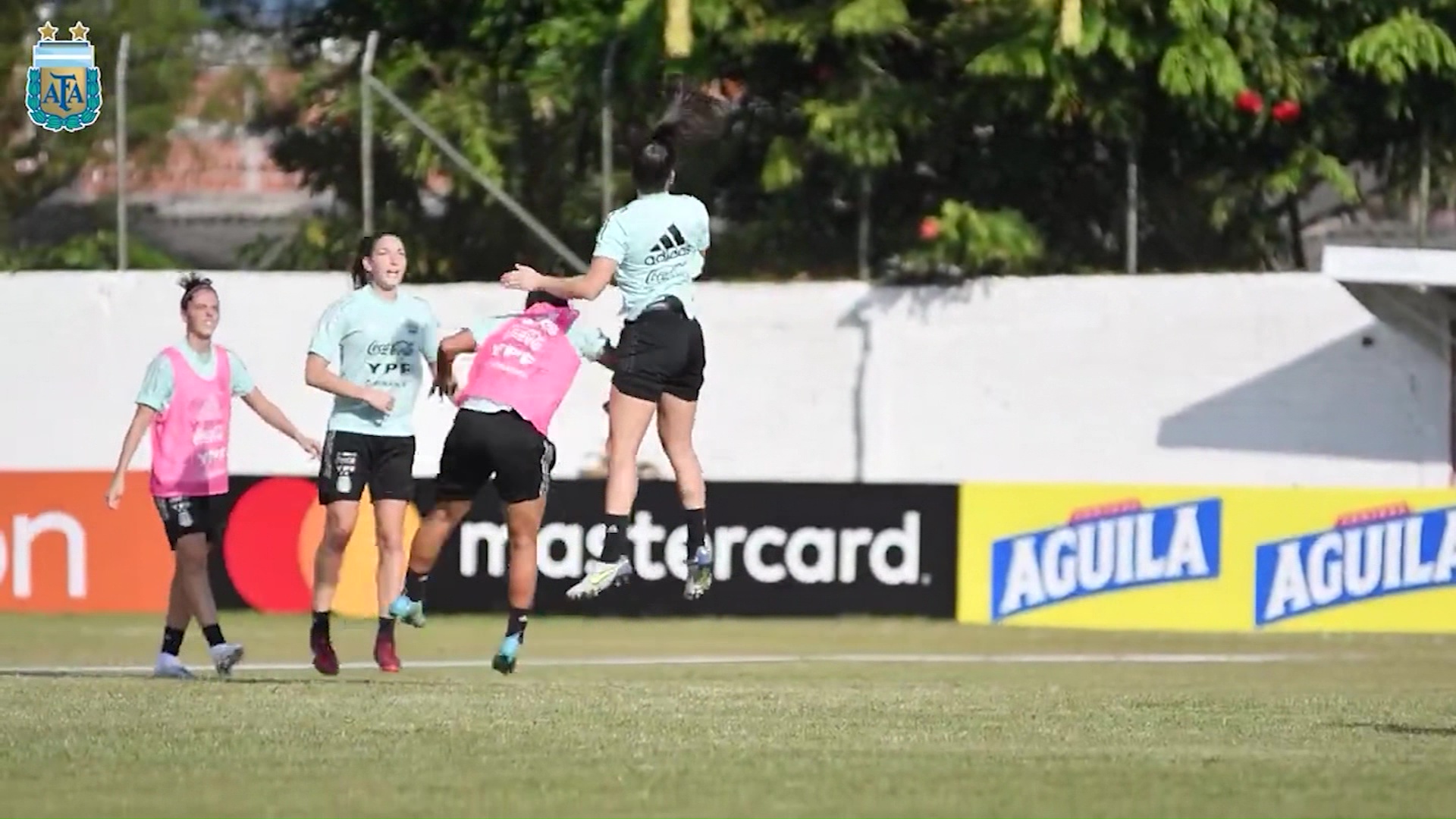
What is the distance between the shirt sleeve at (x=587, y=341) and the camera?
38.4ft

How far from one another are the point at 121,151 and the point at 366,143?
212cm

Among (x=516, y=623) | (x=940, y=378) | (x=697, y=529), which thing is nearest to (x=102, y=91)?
(x=940, y=378)

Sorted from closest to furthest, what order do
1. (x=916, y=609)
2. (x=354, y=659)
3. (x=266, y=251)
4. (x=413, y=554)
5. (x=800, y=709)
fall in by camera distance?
(x=800, y=709) → (x=413, y=554) → (x=354, y=659) → (x=916, y=609) → (x=266, y=251)

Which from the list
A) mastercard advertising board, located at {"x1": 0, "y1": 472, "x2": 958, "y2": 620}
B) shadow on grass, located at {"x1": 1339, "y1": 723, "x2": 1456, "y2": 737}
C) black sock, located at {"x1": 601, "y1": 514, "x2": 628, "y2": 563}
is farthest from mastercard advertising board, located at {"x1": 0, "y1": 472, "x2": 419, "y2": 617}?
shadow on grass, located at {"x1": 1339, "y1": 723, "x2": 1456, "y2": 737}

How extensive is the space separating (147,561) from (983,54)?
8.13 meters

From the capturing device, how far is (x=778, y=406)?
24.7 metres

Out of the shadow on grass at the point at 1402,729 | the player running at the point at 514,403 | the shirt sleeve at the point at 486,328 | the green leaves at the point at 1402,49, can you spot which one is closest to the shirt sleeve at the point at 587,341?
the player running at the point at 514,403

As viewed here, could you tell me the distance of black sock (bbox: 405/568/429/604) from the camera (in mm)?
12391

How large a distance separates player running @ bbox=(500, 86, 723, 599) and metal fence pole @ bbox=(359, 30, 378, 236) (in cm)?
1307

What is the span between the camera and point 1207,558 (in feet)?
65.4

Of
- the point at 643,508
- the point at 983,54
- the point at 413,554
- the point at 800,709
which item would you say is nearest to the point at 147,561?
the point at 643,508

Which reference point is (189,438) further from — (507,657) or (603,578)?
(603,578)

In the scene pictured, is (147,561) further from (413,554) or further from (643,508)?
(413,554)

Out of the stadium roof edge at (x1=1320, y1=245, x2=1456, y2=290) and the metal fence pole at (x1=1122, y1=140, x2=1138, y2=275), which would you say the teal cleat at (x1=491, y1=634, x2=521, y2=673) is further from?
the metal fence pole at (x1=1122, y1=140, x2=1138, y2=275)
